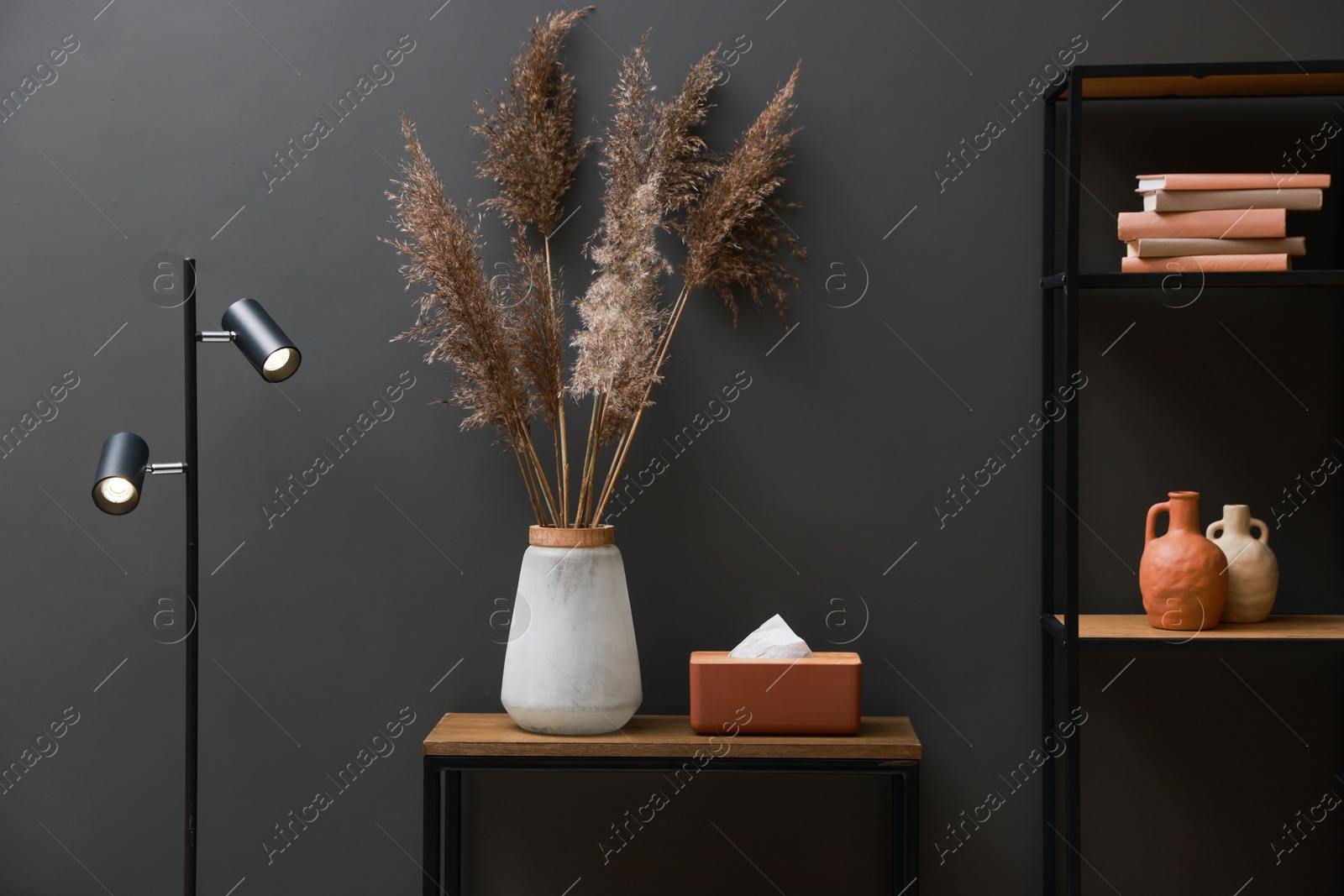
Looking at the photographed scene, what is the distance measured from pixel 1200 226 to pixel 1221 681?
0.89 meters

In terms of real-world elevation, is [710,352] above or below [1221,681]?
above

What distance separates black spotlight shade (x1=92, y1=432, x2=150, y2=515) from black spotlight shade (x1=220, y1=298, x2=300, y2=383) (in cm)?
24

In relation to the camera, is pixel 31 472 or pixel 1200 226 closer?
pixel 1200 226

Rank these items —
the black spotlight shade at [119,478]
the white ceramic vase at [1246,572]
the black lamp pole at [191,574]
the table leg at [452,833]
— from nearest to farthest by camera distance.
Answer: the black spotlight shade at [119,478] → the black lamp pole at [191,574] → the white ceramic vase at [1246,572] → the table leg at [452,833]

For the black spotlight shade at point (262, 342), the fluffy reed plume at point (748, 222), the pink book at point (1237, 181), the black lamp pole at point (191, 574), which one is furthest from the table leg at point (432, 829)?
the pink book at point (1237, 181)

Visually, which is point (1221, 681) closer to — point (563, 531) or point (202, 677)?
point (563, 531)

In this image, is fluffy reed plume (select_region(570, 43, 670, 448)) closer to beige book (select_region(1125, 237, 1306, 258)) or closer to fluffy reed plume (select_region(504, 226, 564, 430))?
fluffy reed plume (select_region(504, 226, 564, 430))

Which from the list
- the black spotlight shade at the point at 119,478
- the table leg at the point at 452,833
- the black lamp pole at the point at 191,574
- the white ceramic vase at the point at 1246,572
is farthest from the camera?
the table leg at the point at 452,833

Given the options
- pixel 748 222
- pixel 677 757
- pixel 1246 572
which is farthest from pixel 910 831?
pixel 748 222

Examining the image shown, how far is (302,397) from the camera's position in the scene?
1.99 m

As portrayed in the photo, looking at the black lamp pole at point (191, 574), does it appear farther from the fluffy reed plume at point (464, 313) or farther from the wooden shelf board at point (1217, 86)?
the wooden shelf board at point (1217, 86)

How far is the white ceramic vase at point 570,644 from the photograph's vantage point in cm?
170

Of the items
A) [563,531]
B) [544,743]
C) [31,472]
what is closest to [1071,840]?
[544,743]

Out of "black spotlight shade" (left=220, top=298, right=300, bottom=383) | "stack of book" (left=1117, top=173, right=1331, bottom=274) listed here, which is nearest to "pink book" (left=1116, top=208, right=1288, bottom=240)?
"stack of book" (left=1117, top=173, right=1331, bottom=274)
